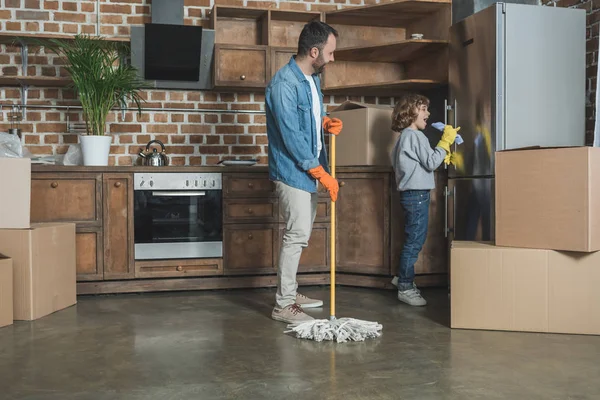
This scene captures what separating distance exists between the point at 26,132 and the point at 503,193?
121 inches

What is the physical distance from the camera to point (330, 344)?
2.86m

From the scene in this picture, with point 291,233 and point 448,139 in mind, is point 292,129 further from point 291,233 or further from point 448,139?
point 448,139

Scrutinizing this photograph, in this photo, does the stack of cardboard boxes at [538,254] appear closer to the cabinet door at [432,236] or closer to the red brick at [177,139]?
the cabinet door at [432,236]

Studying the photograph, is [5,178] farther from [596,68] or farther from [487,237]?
[596,68]

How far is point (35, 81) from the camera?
14.5 feet

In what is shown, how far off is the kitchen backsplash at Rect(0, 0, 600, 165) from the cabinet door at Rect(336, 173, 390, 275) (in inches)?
31.6

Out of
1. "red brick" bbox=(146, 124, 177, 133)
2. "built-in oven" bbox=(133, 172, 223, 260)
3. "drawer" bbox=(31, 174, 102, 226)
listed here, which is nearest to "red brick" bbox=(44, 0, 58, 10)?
"red brick" bbox=(146, 124, 177, 133)

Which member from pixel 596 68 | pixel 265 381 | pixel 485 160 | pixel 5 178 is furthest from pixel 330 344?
pixel 596 68

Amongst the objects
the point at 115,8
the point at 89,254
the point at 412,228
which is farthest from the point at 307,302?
the point at 115,8

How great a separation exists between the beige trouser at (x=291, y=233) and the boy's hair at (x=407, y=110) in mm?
801

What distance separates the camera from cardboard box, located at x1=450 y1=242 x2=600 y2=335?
297 cm

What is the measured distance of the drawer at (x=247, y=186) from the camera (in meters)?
4.31

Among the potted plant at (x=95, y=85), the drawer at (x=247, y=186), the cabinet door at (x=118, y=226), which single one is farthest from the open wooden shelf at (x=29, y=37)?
the drawer at (x=247, y=186)

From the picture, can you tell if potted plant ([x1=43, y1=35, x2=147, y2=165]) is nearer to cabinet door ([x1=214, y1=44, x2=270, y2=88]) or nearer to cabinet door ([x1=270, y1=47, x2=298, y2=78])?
cabinet door ([x1=214, y1=44, x2=270, y2=88])
